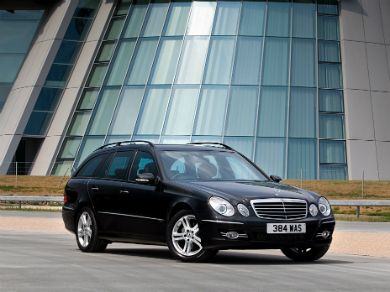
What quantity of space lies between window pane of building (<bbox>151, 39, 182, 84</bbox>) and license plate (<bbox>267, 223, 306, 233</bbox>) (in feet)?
100

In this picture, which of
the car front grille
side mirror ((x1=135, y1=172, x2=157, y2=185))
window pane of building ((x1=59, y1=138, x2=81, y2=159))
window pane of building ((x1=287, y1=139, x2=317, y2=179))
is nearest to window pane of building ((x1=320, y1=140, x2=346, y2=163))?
window pane of building ((x1=287, y1=139, x2=317, y2=179))

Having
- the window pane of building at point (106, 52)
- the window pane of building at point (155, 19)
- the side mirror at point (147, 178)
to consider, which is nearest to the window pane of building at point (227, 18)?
the window pane of building at point (155, 19)

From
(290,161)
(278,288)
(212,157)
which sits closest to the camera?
(278,288)

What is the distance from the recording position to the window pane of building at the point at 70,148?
4497 centimetres

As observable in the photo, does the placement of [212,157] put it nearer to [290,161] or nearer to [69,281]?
[69,281]

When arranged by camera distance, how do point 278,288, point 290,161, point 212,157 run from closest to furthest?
point 278,288, point 212,157, point 290,161

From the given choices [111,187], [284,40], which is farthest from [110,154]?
[284,40]

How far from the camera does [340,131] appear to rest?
43344 millimetres

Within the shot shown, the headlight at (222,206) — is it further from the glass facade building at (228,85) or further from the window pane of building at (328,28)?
the window pane of building at (328,28)

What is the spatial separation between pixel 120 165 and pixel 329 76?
2944 centimetres

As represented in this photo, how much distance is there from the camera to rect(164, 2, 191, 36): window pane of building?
1783 inches

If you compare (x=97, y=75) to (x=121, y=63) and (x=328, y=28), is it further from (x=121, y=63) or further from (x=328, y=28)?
(x=328, y=28)

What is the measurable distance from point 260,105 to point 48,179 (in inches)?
356

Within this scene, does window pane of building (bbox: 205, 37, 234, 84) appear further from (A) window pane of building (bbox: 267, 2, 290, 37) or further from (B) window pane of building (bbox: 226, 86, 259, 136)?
(A) window pane of building (bbox: 267, 2, 290, 37)
